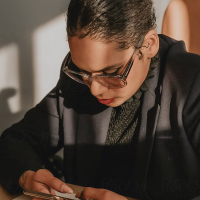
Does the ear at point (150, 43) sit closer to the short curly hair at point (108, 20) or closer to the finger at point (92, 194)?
the short curly hair at point (108, 20)

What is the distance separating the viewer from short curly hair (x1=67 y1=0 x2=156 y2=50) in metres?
0.73

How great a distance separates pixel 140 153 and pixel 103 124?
216mm

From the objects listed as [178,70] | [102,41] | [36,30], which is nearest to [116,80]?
[102,41]

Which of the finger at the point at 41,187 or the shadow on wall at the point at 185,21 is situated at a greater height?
the shadow on wall at the point at 185,21

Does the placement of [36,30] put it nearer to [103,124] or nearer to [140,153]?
[103,124]

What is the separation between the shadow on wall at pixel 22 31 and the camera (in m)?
1.34

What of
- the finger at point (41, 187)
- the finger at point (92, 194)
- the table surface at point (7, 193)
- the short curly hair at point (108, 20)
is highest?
the short curly hair at point (108, 20)

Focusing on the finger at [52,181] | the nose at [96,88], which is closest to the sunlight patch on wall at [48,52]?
the nose at [96,88]

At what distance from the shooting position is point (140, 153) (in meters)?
1.00

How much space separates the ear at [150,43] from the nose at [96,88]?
19cm

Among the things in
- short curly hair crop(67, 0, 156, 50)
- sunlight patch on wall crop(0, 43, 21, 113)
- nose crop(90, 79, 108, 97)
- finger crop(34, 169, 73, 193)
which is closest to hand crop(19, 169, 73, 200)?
finger crop(34, 169, 73, 193)

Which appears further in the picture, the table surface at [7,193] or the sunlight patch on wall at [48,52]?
the sunlight patch on wall at [48,52]

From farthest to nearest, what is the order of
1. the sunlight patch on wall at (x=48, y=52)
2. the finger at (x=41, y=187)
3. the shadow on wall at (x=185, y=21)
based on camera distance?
the sunlight patch on wall at (x=48, y=52) < the shadow on wall at (x=185, y=21) < the finger at (x=41, y=187)

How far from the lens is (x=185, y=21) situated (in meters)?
1.36
